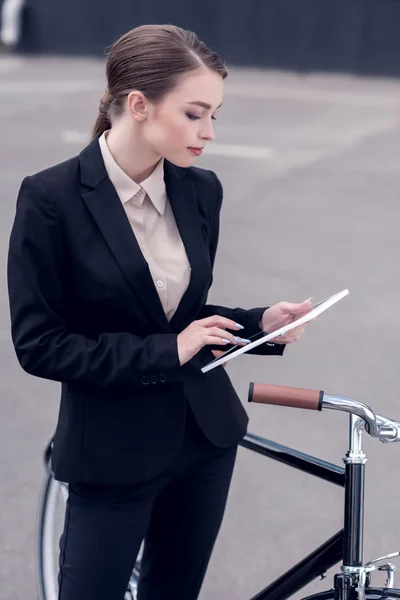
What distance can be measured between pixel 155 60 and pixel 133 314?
21.8 inches

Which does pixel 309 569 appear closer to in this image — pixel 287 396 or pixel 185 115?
pixel 287 396

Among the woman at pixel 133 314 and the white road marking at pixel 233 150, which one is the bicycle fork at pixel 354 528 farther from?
the white road marking at pixel 233 150

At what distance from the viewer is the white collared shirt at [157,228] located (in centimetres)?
265

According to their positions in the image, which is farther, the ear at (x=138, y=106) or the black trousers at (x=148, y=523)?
the black trousers at (x=148, y=523)

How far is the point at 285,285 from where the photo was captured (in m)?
7.56

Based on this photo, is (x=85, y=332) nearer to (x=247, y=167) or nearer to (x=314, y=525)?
(x=314, y=525)

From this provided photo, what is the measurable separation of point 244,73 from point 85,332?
1644cm

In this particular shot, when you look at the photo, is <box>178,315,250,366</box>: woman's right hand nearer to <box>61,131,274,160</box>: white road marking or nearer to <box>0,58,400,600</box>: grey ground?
<box>0,58,400,600</box>: grey ground

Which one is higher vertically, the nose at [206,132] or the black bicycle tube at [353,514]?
the nose at [206,132]

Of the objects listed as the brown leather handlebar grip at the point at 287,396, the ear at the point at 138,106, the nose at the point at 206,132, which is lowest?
the brown leather handlebar grip at the point at 287,396

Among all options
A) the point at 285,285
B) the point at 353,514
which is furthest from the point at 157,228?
the point at 285,285

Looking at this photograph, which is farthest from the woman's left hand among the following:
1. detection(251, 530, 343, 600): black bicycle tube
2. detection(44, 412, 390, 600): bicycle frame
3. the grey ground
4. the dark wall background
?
the dark wall background

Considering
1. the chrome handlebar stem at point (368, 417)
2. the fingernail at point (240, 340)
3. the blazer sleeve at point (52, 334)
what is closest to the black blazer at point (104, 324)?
the blazer sleeve at point (52, 334)

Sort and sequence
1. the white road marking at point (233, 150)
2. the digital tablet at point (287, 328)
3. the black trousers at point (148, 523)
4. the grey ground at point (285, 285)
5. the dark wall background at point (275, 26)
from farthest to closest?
the dark wall background at point (275, 26) → the white road marking at point (233, 150) → the grey ground at point (285, 285) → the black trousers at point (148, 523) → the digital tablet at point (287, 328)
